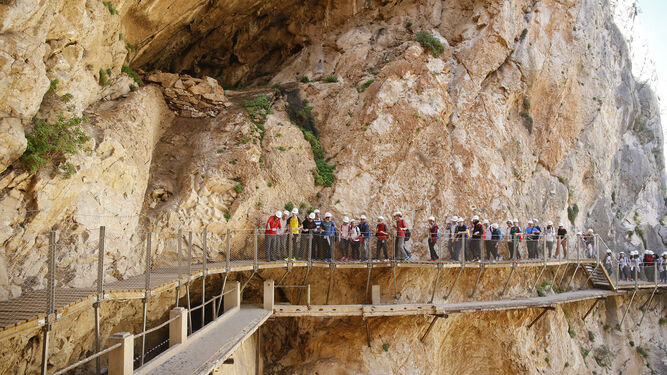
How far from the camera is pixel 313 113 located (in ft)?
72.1

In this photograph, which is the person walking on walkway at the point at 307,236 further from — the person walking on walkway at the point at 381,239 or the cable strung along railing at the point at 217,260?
the person walking on walkway at the point at 381,239

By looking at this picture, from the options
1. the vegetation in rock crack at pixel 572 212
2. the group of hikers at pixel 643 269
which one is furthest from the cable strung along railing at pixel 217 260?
the group of hikers at pixel 643 269

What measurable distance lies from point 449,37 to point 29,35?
18.4 meters

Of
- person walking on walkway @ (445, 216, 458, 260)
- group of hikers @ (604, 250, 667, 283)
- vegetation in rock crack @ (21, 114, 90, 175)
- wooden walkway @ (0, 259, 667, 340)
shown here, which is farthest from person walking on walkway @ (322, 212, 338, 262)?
group of hikers @ (604, 250, 667, 283)

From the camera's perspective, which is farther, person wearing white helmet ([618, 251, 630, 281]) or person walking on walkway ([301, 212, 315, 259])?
person wearing white helmet ([618, 251, 630, 281])

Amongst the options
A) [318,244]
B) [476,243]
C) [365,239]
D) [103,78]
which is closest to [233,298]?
[318,244]

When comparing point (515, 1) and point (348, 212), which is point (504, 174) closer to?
point (348, 212)

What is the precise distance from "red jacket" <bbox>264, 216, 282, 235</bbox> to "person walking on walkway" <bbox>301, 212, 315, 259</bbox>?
845 mm

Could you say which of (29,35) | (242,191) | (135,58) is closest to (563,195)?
(242,191)

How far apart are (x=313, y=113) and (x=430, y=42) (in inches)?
244

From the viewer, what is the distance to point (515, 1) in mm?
24172

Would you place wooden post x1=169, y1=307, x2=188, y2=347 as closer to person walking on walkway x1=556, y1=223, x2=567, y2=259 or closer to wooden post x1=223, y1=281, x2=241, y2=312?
wooden post x1=223, y1=281, x2=241, y2=312

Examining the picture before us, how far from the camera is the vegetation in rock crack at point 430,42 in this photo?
73.7 feet

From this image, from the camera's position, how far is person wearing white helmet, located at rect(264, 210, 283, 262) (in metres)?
15.6
